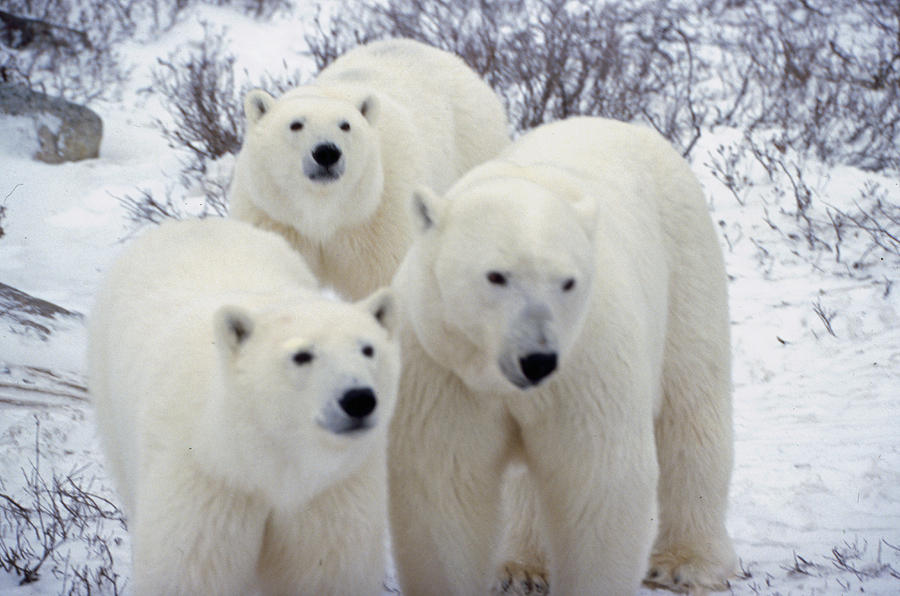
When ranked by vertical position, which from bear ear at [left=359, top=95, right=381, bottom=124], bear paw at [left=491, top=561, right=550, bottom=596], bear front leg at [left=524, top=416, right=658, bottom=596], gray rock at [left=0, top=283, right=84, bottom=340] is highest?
bear ear at [left=359, top=95, right=381, bottom=124]

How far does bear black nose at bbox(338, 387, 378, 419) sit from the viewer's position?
229 centimetres

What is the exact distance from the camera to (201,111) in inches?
305

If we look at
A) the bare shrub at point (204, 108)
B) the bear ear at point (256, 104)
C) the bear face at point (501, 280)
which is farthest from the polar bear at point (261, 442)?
the bare shrub at point (204, 108)

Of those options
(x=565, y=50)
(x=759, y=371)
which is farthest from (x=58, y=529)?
(x=565, y=50)

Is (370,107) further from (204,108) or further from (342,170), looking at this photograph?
(204,108)

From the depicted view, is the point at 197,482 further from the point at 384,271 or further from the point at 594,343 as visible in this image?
the point at 384,271

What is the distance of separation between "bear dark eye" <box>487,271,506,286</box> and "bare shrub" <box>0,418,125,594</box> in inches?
60.2

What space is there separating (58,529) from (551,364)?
7.01 ft

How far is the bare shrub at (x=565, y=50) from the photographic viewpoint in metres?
8.06

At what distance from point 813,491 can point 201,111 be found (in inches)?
204

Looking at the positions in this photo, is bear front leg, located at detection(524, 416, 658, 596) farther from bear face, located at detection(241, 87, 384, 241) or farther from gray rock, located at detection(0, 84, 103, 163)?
gray rock, located at detection(0, 84, 103, 163)

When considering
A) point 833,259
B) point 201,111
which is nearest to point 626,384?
point 833,259

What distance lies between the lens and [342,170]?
449 centimetres

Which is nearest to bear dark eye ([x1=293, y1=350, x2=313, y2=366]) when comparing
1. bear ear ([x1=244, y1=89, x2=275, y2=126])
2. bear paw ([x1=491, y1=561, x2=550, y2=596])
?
bear paw ([x1=491, y1=561, x2=550, y2=596])
